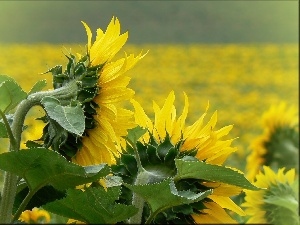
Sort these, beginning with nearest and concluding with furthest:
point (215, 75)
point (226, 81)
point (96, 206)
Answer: point (96, 206) < point (226, 81) < point (215, 75)

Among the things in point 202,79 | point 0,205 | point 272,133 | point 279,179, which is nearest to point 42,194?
point 0,205

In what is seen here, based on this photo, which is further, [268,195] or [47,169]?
[268,195]

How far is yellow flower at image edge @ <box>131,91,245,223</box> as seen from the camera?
61cm

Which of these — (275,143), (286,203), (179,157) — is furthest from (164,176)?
(275,143)

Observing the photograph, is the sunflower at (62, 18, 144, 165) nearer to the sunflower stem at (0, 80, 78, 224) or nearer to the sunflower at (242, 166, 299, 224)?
the sunflower stem at (0, 80, 78, 224)

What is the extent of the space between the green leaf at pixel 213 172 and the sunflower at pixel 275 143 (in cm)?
120

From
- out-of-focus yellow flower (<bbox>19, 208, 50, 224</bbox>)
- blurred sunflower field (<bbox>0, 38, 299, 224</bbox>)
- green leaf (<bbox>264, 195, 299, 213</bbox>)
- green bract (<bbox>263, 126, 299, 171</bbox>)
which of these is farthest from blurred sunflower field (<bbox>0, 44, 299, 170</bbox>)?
green leaf (<bbox>264, 195, 299, 213</bbox>)

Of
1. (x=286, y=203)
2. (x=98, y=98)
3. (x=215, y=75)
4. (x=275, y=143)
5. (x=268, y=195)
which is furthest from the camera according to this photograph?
(x=215, y=75)

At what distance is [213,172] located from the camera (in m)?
0.52

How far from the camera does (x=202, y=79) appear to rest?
660 cm

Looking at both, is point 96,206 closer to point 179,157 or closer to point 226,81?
point 179,157

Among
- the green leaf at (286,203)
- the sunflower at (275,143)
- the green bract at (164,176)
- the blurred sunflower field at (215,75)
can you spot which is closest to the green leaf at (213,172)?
the green bract at (164,176)

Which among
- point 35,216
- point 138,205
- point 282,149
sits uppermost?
point 138,205

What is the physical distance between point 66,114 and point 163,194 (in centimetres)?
8
